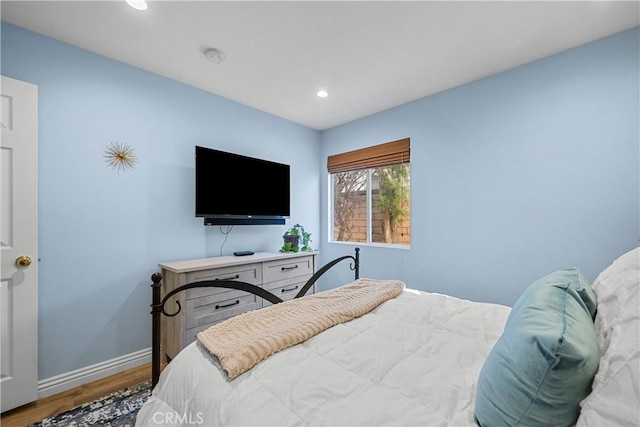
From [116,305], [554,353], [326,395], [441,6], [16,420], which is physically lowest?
[16,420]

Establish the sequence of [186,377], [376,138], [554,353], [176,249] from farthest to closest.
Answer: [376,138], [176,249], [186,377], [554,353]

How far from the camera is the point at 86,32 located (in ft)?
6.21

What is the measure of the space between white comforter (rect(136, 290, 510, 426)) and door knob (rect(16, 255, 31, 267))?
4.82 feet

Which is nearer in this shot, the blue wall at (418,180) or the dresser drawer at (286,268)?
the blue wall at (418,180)

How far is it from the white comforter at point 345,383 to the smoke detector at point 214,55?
6.73 feet

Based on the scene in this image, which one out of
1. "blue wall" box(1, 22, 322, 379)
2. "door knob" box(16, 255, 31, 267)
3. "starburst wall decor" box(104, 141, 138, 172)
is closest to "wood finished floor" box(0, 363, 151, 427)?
"blue wall" box(1, 22, 322, 379)

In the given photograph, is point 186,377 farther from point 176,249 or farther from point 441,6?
point 441,6

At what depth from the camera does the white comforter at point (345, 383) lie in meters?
0.77

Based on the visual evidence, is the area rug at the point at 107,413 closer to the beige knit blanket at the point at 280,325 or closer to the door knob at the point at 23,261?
the door knob at the point at 23,261

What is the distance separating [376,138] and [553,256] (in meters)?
2.09

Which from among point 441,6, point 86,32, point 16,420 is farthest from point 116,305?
point 441,6

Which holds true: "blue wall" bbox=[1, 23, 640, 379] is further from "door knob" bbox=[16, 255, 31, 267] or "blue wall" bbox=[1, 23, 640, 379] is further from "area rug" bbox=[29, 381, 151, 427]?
"area rug" bbox=[29, 381, 151, 427]

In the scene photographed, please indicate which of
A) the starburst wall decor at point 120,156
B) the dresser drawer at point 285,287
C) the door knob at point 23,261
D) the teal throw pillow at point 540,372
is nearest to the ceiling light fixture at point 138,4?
the starburst wall decor at point 120,156

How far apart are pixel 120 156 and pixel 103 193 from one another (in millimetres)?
330
